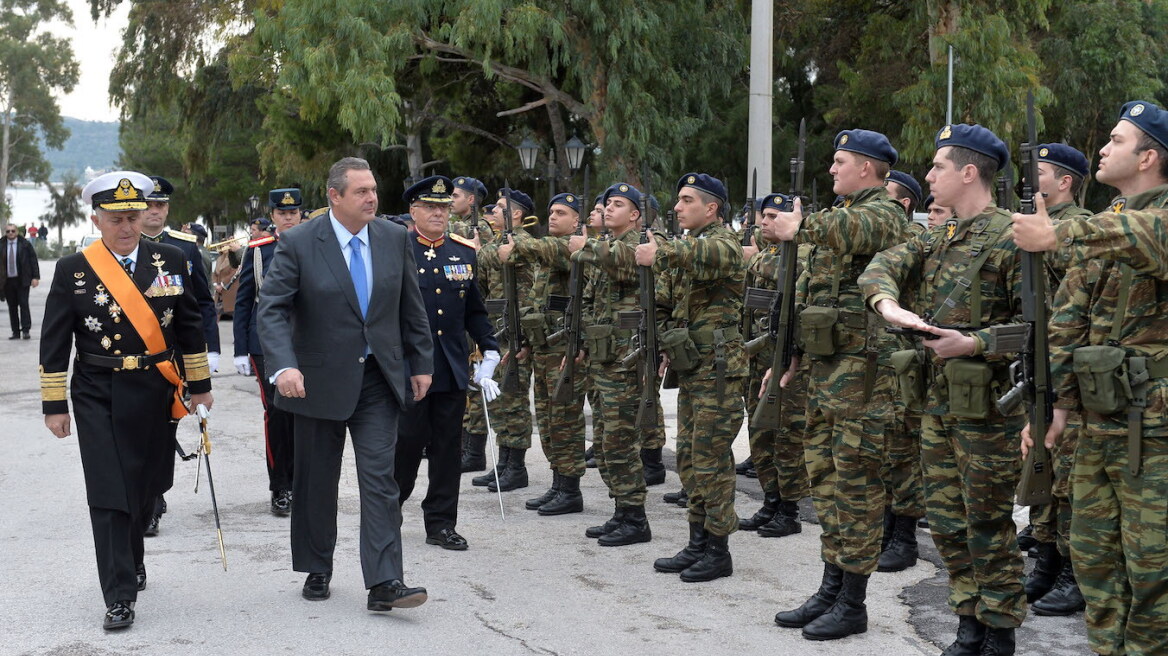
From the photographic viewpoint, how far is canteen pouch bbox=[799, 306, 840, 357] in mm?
5594

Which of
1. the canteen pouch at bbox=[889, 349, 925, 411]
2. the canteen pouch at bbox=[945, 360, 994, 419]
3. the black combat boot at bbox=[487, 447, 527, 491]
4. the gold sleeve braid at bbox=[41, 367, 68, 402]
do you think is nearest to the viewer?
the canteen pouch at bbox=[945, 360, 994, 419]

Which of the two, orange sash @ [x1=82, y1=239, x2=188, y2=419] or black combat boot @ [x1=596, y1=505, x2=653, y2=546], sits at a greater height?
orange sash @ [x1=82, y1=239, x2=188, y2=419]

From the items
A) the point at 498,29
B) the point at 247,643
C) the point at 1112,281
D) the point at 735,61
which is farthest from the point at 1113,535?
the point at 735,61

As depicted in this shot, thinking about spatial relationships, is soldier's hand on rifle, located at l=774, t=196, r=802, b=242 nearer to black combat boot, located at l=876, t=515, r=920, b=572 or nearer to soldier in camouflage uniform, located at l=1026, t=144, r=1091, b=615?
soldier in camouflage uniform, located at l=1026, t=144, r=1091, b=615

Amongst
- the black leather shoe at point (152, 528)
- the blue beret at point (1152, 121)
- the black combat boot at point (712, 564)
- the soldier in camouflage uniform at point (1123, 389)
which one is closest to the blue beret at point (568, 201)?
the black combat boot at point (712, 564)

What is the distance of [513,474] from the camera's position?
898 centimetres

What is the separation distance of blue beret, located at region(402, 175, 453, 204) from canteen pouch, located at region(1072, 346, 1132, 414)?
159 inches

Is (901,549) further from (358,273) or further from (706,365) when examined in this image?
(358,273)

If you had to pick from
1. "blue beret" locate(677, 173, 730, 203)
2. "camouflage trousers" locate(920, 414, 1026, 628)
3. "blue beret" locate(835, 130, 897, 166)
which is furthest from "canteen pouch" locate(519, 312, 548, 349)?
"camouflage trousers" locate(920, 414, 1026, 628)

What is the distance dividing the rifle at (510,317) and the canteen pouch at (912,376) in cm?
392

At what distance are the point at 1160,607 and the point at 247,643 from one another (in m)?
3.57

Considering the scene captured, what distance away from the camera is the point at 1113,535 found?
424cm

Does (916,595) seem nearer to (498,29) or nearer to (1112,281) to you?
(1112,281)

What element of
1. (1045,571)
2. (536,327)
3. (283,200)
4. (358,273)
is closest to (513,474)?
(536,327)
